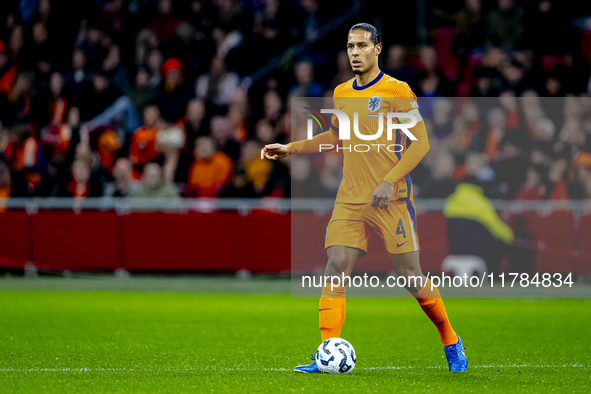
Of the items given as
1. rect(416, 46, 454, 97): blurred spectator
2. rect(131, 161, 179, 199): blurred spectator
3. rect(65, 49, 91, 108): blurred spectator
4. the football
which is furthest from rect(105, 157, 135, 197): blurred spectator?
the football

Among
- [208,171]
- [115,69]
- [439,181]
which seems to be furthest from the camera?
[115,69]

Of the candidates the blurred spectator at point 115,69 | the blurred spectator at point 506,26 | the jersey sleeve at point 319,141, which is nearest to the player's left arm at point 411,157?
the jersey sleeve at point 319,141

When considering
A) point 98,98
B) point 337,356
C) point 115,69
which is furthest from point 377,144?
point 115,69

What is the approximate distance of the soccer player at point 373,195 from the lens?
5168mm

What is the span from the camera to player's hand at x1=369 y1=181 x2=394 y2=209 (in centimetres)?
512

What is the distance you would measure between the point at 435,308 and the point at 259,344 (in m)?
1.98

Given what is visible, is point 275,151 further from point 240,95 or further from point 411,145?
point 240,95

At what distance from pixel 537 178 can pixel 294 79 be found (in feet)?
15.2

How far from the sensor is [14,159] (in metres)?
13.8

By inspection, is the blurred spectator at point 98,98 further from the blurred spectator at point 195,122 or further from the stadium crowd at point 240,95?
the blurred spectator at point 195,122

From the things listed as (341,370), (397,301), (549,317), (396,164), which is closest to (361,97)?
(396,164)

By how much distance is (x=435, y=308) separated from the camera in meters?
5.27

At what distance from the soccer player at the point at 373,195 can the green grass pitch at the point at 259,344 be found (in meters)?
0.45

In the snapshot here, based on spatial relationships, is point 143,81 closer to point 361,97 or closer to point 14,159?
point 14,159
